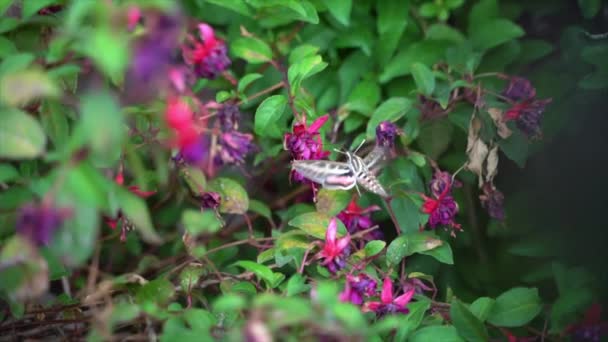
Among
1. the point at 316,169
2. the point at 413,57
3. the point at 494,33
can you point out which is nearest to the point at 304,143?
the point at 316,169

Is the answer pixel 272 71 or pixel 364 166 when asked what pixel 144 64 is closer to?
pixel 364 166

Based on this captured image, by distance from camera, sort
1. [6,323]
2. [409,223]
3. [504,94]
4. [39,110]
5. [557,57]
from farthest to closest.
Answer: [557,57] < [504,94] < [409,223] < [6,323] < [39,110]

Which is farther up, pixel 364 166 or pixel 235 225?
pixel 364 166

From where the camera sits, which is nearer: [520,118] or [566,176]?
[520,118]

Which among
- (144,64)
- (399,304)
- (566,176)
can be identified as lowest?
(566,176)

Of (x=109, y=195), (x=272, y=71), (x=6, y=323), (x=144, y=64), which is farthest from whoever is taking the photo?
(x=272, y=71)

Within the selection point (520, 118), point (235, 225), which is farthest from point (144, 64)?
point (235, 225)

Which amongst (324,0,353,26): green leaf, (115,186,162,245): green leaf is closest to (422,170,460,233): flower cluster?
(324,0,353,26): green leaf
